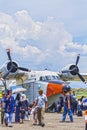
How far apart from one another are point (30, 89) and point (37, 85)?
100 cm

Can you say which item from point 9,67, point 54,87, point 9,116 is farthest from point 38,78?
point 9,116

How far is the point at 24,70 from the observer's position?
1363 inches

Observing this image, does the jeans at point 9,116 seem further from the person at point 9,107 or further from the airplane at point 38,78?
the airplane at point 38,78

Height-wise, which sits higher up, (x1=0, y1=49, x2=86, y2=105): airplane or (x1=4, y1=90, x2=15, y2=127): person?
(x1=0, y1=49, x2=86, y2=105): airplane

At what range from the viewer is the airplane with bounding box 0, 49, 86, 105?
94.9 feet

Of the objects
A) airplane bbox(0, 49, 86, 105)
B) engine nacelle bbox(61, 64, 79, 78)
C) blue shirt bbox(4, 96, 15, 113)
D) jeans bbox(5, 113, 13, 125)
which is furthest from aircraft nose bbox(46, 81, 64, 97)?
blue shirt bbox(4, 96, 15, 113)

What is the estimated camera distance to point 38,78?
31.8m

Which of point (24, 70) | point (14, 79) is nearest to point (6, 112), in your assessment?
point (24, 70)

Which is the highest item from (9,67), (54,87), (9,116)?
(9,67)

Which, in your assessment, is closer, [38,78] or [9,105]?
[9,105]

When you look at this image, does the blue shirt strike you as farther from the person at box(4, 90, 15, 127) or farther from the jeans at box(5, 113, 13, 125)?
the jeans at box(5, 113, 13, 125)

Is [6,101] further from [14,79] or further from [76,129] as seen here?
[14,79]

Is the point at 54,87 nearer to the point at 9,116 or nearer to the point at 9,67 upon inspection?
Answer: the point at 9,67

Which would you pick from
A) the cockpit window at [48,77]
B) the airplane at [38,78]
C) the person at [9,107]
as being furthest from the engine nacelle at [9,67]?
the person at [9,107]
